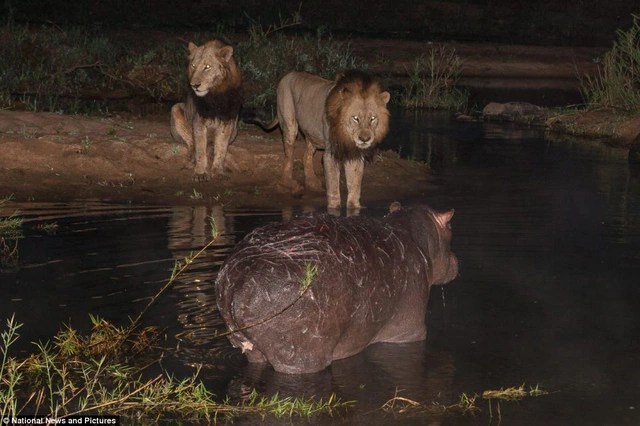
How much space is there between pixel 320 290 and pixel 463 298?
2.41 metres

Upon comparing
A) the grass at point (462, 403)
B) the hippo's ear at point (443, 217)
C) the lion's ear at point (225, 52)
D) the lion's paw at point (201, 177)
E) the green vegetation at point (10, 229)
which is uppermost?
the lion's ear at point (225, 52)

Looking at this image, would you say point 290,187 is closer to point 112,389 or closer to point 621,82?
point 112,389

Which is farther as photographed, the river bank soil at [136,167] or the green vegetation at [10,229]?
the river bank soil at [136,167]

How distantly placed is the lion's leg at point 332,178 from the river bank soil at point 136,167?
0.59 m

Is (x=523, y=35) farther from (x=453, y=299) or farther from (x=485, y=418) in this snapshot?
(x=485, y=418)

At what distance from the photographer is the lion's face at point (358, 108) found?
1216 centimetres

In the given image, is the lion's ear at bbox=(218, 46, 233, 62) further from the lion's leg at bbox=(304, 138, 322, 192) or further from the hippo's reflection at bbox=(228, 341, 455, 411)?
the hippo's reflection at bbox=(228, 341, 455, 411)

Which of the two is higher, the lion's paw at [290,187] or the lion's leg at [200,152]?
the lion's leg at [200,152]

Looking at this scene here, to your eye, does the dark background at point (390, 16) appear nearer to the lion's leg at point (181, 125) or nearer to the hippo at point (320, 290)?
the lion's leg at point (181, 125)

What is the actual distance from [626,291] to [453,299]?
1.42 meters

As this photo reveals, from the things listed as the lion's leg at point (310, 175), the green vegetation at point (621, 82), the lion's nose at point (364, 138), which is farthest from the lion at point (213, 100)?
the green vegetation at point (621, 82)

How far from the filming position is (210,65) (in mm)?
13891

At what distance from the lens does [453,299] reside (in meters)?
9.12

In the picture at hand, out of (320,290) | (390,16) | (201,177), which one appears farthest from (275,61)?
(390,16)
